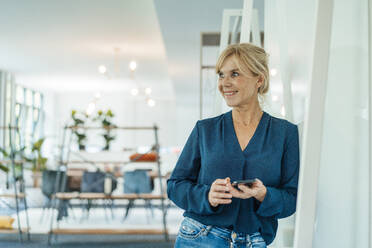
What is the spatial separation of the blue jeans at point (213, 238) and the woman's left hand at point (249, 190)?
6.2 inches

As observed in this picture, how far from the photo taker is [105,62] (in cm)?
947

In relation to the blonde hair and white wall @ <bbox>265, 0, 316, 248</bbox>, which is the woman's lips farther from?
white wall @ <bbox>265, 0, 316, 248</bbox>

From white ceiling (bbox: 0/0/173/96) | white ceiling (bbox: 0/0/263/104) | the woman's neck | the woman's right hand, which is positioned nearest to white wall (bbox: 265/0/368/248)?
the woman's neck

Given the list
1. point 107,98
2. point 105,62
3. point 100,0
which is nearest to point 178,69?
point 105,62

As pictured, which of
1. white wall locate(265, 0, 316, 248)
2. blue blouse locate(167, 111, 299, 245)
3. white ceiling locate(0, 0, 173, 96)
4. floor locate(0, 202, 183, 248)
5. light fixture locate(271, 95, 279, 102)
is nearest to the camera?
blue blouse locate(167, 111, 299, 245)

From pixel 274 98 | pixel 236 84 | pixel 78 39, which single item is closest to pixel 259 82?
pixel 236 84

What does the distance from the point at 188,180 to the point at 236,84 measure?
33cm

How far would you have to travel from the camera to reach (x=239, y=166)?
1.27 metres

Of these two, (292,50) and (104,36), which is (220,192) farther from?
(104,36)

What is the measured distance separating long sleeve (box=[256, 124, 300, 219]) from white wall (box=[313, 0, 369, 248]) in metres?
0.11

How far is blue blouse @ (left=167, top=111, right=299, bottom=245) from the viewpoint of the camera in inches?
49.4

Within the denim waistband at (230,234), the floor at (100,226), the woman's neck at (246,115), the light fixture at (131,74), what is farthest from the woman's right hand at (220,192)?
the light fixture at (131,74)

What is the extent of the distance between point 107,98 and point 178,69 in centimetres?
674

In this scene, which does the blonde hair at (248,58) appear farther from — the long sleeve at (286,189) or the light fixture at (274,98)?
the light fixture at (274,98)
